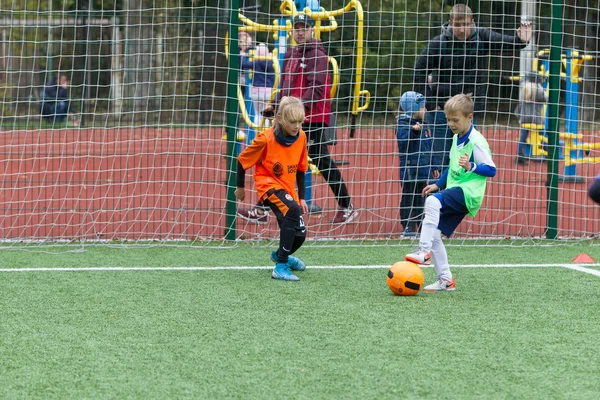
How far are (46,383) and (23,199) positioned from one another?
6.78 m

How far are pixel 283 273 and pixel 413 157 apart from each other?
2.72 m

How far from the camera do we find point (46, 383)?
4148 mm

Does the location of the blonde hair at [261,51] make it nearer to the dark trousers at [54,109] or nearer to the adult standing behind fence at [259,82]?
the adult standing behind fence at [259,82]

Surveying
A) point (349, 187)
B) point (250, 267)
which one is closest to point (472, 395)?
point (250, 267)

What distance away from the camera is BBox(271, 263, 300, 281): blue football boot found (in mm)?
6754

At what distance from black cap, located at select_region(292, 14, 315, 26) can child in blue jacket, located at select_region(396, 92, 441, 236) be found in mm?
1135

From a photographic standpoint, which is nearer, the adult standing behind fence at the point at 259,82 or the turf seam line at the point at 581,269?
the turf seam line at the point at 581,269

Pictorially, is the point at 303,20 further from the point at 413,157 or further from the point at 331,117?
the point at 413,157

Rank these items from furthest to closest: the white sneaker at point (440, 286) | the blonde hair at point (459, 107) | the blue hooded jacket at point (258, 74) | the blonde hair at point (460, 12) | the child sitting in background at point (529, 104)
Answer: the blue hooded jacket at point (258, 74)
the child sitting in background at point (529, 104)
the blonde hair at point (460, 12)
the white sneaker at point (440, 286)
the blonde hair at point (459, 107)

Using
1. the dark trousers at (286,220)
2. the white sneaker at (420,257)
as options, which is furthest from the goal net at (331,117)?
the white sneaker at (420,257)

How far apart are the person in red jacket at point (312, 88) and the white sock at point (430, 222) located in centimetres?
272

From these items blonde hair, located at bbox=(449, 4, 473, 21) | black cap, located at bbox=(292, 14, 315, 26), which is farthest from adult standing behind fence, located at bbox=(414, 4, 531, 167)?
black cap, located at bbox=(292, 14, 315, 26)

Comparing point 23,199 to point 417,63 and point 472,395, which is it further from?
point 472,395

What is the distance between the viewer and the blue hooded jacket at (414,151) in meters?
8.91
